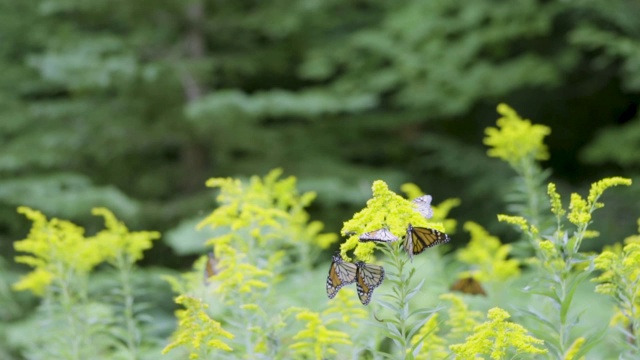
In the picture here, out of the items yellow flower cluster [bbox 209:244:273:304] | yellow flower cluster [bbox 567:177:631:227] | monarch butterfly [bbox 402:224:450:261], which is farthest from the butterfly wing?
yellow flower cluster [bbox 209:244:273:304]

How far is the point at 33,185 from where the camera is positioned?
304 inches

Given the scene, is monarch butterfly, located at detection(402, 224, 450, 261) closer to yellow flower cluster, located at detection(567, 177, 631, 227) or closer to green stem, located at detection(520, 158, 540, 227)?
yellow flower cluster, located at detection(567, 177, 631, 227)

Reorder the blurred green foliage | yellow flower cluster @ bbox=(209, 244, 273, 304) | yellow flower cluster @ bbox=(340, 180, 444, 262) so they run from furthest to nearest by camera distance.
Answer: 1. the blurred green foliage
2. yellow flower cluster @ bbox=(209, 244, 273, 304)
3. yellow flower cluster @ bbox=(340, 180, 444, 262)

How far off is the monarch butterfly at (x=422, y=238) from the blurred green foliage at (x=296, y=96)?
5177 millimetres

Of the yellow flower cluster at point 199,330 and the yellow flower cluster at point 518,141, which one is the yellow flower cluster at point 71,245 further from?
the yellow flower cluster at point 518,141

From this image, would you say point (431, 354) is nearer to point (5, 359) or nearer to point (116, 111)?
point (5, 359)

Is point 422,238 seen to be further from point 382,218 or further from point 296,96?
point 296,96

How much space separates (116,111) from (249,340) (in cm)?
645

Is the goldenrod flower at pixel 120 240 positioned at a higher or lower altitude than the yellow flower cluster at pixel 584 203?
higher

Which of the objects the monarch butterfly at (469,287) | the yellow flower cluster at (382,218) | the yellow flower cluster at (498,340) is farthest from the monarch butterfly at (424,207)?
the monarch butterfly at (469,287)

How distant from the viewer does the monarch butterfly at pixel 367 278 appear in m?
1.98

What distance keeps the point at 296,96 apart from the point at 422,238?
5.86 meters

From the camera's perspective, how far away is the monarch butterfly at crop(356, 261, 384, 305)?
1.98 meters

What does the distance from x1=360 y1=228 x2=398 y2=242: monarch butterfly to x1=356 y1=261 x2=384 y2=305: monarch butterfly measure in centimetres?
10
